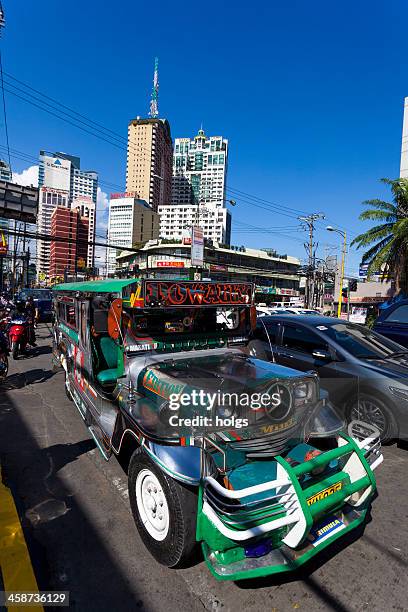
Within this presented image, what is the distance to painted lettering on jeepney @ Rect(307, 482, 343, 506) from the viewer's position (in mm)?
2111

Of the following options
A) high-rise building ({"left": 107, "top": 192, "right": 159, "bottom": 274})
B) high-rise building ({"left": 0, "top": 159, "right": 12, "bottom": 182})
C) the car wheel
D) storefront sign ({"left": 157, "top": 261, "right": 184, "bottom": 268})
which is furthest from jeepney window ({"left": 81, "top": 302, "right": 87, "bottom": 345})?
high-rise building ({"left": 107, "top": 192, "right": 159, "bottom": 274})

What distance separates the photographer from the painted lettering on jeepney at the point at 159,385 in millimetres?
2824

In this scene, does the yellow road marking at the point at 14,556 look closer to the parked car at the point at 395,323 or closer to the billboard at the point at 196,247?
the parked car at the point at 395,323

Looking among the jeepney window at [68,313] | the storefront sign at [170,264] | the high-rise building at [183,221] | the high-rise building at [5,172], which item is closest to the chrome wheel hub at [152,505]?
the jeepney window at [68,313]

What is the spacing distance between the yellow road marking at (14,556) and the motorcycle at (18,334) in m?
7.09

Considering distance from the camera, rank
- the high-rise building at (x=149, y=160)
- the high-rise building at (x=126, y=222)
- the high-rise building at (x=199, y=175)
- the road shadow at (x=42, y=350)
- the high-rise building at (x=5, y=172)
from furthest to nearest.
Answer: the high-rise building at (x=199, y=175) → the high-rise building at (x=149, y=160) → the high-rise building at (x=126, y=222) → the high-rise building at (x=5, y=172) → the road shadow at (x=42, y=350)

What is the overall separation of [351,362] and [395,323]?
3641 millimetres

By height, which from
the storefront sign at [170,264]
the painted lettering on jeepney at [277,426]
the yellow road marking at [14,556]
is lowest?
the yellow road marking at [14,556]

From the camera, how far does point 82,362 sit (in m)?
4.52

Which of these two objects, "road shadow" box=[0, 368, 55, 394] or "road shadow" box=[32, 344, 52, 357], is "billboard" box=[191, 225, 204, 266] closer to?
"road shadow" box=[32, 344, 52, 357]

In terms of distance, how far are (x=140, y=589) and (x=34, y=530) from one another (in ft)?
3.65

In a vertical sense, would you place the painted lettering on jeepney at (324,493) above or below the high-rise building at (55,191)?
below

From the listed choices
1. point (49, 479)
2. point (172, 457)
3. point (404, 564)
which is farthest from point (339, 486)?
point (49, 479)

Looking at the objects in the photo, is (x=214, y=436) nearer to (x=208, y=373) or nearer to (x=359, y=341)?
(x=208, y=373)
